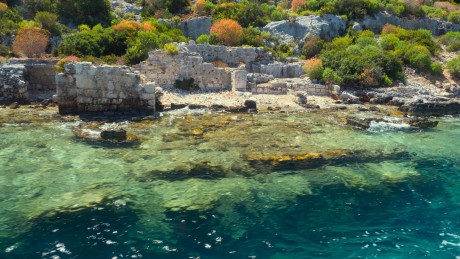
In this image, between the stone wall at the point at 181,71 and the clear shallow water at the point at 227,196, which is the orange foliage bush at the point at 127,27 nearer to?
the stone wall at the point at 181,71

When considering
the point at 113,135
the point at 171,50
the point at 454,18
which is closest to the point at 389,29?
the point at 454,18

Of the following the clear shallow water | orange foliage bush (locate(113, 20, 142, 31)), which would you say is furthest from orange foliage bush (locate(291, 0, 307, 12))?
the clear shallow water

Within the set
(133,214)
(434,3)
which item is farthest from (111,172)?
(434,3)

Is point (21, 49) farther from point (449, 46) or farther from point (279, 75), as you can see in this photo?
point (449, 46)

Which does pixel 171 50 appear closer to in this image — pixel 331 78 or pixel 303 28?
pixel 331 78

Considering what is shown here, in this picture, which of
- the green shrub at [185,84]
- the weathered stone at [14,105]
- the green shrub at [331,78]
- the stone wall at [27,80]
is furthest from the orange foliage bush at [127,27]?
the green shrub at [331,78]

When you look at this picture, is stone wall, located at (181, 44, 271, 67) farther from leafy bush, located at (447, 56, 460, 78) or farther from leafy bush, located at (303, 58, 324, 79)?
leafy bush, located at (447, 56, 460, 78)
